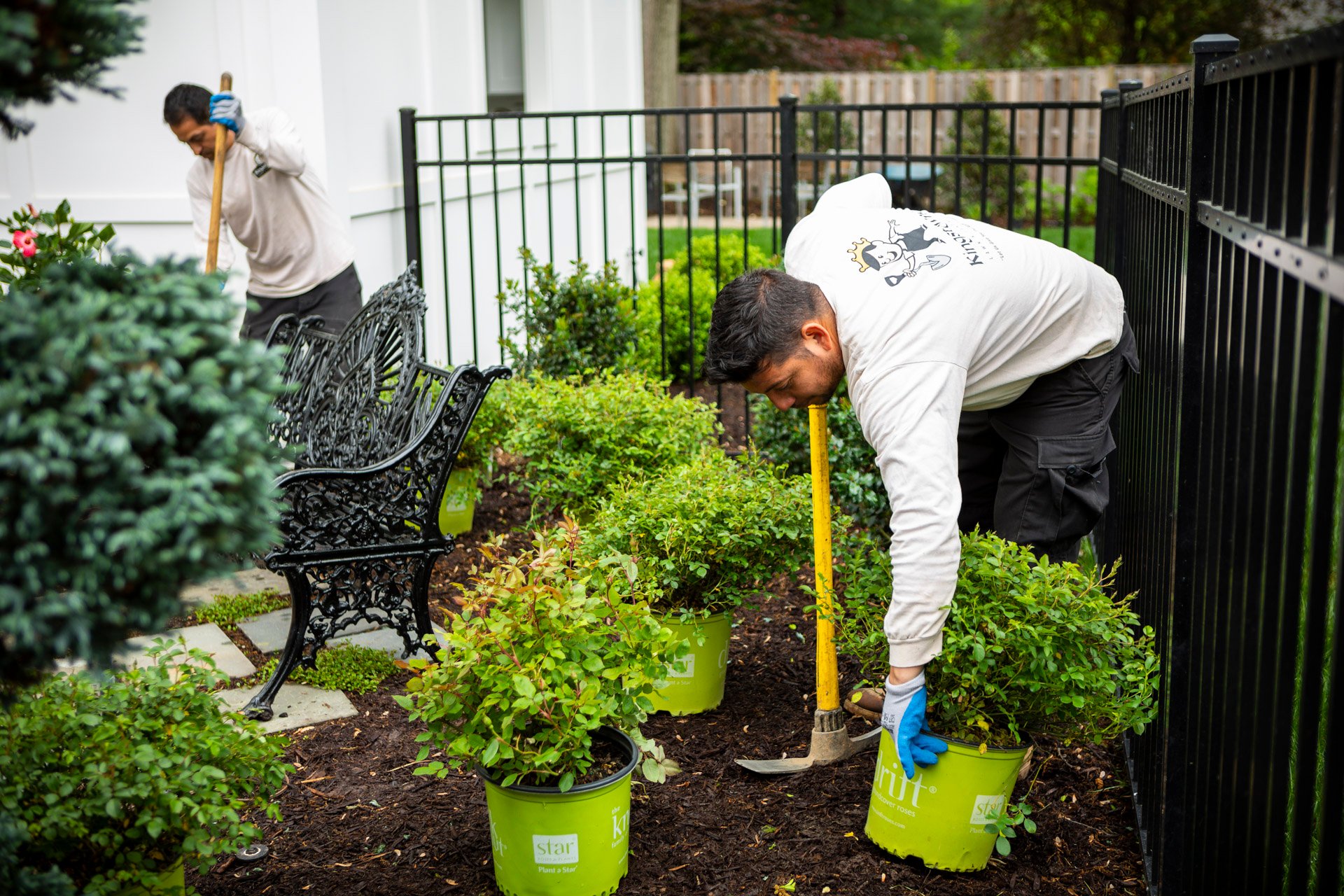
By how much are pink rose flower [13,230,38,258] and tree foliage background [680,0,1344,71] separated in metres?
21.3

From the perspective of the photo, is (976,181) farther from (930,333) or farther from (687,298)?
(930,333)

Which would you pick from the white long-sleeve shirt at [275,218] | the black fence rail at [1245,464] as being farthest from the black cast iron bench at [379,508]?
the black fence rail at [1245,464]

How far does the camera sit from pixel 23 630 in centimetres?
137

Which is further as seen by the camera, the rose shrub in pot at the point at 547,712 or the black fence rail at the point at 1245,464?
the rose shrub in pot at the point at 547,712

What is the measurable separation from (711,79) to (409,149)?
605 inches

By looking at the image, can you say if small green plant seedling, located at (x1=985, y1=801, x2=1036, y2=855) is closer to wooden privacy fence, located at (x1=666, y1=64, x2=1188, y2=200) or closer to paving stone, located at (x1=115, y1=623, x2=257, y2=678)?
paving stone, located at (x1=115, y1=623, x2=257, y2=678)

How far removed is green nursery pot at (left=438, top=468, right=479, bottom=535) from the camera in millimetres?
5082

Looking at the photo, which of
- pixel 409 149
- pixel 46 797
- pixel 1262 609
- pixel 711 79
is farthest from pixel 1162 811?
pixel 711 79

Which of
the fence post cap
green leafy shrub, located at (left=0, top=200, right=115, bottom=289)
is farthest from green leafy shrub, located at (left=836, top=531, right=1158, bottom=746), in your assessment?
green leafy shrub, located at (left=0, top=200, right=115, bottom=289)

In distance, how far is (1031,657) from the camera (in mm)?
2545

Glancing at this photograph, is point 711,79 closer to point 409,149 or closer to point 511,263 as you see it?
point 511,263

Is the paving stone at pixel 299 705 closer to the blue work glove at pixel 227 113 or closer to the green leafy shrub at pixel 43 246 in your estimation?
the green leafy shrub at pixel 43 246

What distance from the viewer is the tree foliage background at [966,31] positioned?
21938 millimetres

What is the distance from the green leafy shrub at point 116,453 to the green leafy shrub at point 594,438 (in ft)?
8.75
